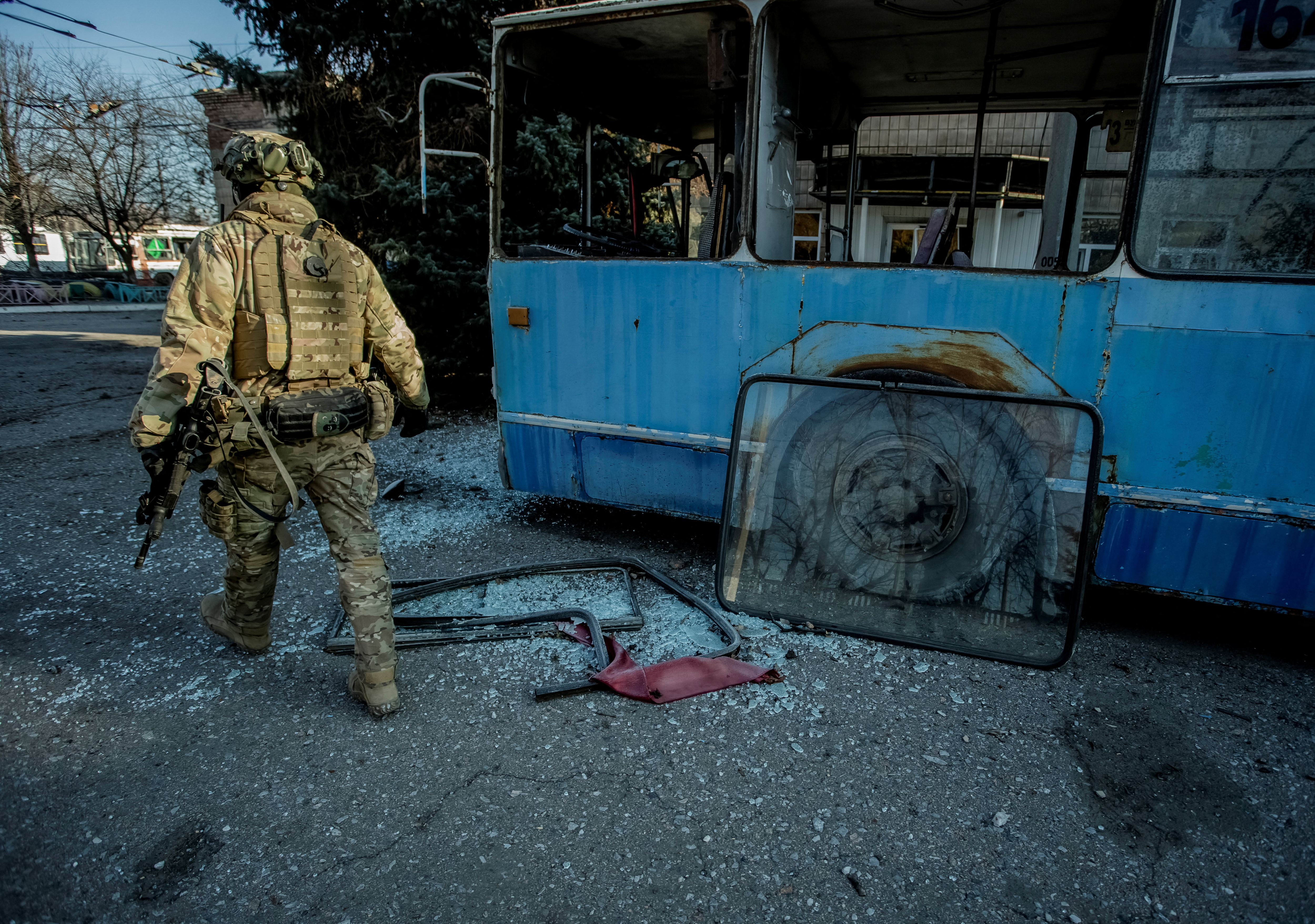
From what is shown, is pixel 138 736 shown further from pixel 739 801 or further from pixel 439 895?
pixel 739 801

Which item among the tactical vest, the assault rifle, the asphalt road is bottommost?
the asphalt road

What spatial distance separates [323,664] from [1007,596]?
2803mm

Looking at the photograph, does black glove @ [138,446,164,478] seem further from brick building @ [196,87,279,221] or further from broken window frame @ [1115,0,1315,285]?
brick building @ [196,87,279,221]

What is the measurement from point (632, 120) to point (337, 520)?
12.0 feet

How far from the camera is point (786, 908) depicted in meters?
1.93

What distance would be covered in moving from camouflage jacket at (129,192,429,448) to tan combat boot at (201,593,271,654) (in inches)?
36.7

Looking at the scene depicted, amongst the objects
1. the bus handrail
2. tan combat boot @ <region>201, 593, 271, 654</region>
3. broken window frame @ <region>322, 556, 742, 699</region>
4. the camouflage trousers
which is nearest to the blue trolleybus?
the bus handrail

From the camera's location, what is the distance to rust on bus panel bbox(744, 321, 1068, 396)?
10.3 ft

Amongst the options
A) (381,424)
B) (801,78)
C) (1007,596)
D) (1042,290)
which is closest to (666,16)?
(801,78)

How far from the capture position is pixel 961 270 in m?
3.17

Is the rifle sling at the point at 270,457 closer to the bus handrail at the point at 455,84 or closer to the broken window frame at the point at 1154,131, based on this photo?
the bus handrail at the point at 455,84

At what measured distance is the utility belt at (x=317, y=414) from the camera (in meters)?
2.56

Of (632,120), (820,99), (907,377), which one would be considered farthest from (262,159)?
(820,99)

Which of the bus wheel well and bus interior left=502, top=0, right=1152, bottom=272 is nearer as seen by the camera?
the bus wheel well
